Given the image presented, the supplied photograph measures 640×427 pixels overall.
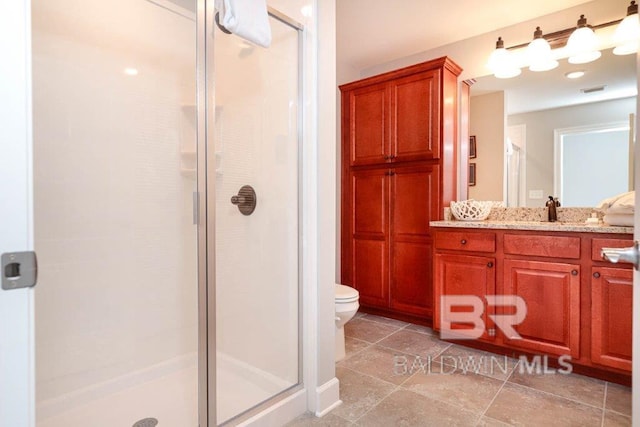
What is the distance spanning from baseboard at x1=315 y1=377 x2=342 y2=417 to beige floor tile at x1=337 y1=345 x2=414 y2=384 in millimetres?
379

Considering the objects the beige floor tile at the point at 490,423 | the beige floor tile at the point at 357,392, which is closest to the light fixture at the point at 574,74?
the beige floor tile at the point at 490,423

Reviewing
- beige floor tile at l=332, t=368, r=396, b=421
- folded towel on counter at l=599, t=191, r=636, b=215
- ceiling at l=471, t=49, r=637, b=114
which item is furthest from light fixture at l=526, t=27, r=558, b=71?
beige floor tile at l=332, t=368, r=396, b=421

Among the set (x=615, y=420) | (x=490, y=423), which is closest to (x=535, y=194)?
(x=615, y=420)

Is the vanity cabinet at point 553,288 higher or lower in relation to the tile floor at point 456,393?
higher

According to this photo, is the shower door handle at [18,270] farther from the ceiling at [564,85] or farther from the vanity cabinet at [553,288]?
the ceiling at [564,85]

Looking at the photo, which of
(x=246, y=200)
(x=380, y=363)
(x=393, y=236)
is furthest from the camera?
(x=393, y=236)

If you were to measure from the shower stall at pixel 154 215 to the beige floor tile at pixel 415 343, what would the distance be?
104cm

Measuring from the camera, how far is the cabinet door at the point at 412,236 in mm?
2861

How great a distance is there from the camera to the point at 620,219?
199 cm

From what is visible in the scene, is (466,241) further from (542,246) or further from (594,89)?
(594,89)

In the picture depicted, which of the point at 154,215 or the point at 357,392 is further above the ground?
the point at 154,215

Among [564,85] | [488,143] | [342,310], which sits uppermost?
[564,85]

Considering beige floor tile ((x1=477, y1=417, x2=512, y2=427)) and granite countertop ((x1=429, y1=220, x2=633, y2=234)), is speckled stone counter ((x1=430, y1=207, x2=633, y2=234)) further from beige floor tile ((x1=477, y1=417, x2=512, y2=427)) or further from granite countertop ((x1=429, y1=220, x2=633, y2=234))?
beige floor tile ((x1=477, y1=417, x2=512, y2=427))

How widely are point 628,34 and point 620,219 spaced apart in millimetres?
1292
